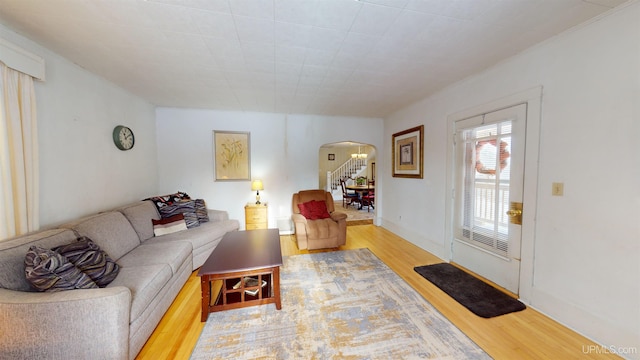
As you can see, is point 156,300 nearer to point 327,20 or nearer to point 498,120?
point 327,20

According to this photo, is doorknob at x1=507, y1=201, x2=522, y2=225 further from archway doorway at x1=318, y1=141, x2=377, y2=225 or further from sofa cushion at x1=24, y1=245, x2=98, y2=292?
archway doorway at x1=318, y1=141, x2=377, y2=225

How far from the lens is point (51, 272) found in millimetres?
1462

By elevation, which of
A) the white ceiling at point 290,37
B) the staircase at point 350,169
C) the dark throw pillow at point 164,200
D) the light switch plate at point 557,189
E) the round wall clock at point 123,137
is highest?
the white ceiling at point 290,37

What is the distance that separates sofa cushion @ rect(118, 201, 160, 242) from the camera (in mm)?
2760

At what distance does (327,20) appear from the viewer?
5.61ft

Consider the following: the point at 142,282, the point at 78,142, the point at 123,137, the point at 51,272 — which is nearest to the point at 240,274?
the point at 142,282

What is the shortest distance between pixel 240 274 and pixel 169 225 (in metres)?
1.75

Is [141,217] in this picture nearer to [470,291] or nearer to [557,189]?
[470,291]

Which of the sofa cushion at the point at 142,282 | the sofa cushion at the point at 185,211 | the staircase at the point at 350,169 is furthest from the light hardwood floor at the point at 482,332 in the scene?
the staircase at the point at 350,169

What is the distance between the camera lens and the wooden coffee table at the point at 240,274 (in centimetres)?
202

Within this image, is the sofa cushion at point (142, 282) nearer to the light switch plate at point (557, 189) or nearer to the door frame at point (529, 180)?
the door frame at point (529, 180)

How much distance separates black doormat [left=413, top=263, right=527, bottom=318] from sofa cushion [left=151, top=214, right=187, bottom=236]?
342 cm

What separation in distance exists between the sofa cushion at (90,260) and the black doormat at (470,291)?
10.8ft

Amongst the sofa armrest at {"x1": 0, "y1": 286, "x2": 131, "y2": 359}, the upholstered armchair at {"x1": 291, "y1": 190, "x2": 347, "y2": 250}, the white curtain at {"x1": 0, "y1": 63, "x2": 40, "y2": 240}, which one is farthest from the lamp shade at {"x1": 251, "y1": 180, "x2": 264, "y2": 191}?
the sofa armrest at {"x1": 0, "y1": 286, "x2": 131, "y2": 359}
